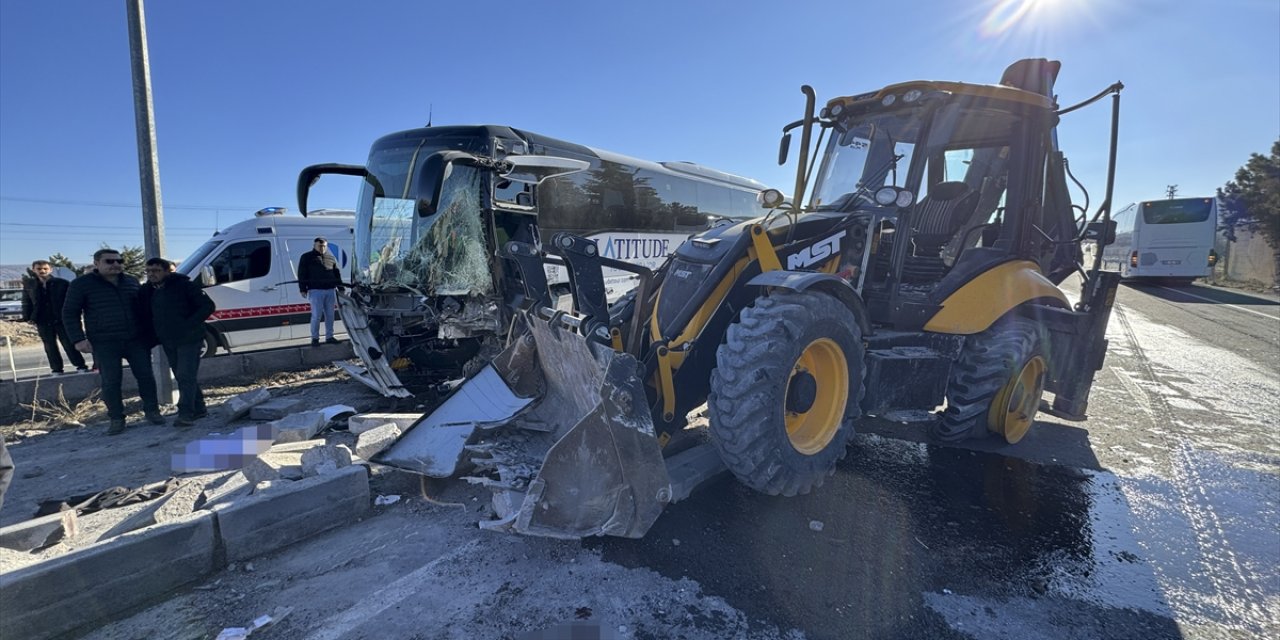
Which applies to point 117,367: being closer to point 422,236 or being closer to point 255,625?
point 422,236

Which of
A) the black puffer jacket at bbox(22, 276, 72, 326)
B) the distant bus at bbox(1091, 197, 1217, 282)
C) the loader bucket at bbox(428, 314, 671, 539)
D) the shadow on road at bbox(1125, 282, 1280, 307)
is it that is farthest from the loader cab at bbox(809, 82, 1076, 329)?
the distant bus at bbox(1091, 197, 1217, 282)

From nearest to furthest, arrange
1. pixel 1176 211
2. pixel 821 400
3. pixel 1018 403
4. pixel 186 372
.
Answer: pixel 821 400 → pixel 1018 403 → pixel 186 372 → pixel 1176 211

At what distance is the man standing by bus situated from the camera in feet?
28.2

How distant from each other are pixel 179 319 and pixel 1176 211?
29449 millimetres

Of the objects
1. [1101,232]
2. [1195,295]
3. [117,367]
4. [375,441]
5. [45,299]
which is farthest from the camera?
[1195,295]

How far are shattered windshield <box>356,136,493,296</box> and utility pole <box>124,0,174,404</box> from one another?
203 cm

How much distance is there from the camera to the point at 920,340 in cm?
452

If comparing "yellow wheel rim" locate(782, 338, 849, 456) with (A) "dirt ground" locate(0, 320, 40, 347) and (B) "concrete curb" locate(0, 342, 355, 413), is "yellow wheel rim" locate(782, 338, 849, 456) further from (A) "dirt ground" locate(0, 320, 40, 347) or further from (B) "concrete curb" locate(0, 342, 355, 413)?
(A) "dirt ground" locate(0, 320, 40, 347)

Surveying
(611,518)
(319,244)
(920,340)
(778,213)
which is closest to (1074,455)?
(920,340)

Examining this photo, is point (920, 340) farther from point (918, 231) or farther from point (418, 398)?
point (418, 398)

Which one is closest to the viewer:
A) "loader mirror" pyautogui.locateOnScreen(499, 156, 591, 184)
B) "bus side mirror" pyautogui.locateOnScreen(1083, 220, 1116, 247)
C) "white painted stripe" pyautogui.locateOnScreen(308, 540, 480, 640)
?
"white painted stripe" pyautogui.locateOnScreen(308, 540, 480, 640)

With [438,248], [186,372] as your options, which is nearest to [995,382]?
[438,248]

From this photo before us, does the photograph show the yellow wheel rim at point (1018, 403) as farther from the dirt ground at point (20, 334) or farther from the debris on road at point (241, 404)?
the dirt ground at point (20, 334)

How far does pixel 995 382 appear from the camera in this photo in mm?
4414
